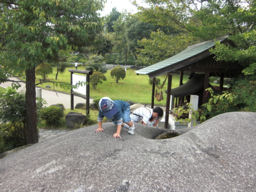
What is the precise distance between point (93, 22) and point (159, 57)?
12.5 meters

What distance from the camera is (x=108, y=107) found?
313 centimetres

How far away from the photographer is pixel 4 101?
572cm

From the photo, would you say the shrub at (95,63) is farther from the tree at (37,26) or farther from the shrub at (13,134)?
the tree at (37,26)

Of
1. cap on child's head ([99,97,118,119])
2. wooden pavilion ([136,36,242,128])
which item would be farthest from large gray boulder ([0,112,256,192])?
wooden pavilion ([136,36,242,128])

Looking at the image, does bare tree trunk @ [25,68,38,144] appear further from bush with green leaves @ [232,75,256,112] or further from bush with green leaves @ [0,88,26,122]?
bush with green leaves @ [232,75,256,112]

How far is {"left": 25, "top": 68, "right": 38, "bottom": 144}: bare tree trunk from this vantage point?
18.3ft

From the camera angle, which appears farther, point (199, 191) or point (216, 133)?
point (216, 133)

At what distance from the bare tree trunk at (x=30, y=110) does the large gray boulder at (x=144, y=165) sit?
9.79 feet

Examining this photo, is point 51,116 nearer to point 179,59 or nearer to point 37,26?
point 37,26

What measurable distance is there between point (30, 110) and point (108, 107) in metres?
3.74

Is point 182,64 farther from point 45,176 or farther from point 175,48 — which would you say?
point 175,48

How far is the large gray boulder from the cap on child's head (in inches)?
15.3

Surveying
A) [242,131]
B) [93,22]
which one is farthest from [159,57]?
[242,131]

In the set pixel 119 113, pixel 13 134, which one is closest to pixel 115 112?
pixel 119 113
